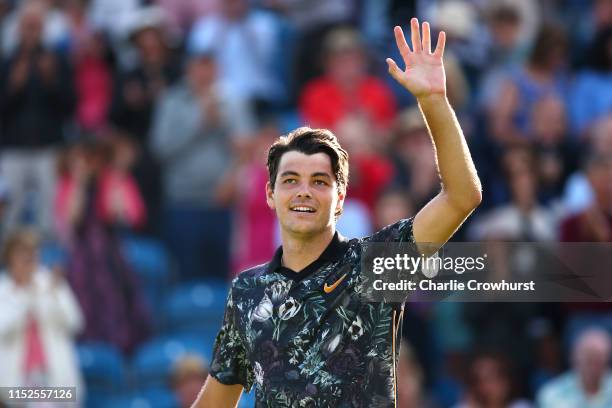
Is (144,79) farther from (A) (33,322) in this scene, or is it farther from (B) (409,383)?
(B) (409,383)

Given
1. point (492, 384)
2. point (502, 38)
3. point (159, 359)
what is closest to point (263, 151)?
point (159, 359)

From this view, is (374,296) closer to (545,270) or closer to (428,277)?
(428,277)

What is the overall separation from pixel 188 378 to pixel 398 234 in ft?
18.1

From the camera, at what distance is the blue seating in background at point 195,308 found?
11.0m

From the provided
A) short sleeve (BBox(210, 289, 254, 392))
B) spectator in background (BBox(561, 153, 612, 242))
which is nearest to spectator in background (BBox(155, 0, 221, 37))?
spectator in background (BBox(561, 153, 612, 242))

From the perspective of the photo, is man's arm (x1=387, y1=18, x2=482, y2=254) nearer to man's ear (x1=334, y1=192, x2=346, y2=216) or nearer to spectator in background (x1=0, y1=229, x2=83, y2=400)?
man's ear (x1=334, y1=192, x2=346, y2=216)

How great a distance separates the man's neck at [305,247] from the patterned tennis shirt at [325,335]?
0.08ft

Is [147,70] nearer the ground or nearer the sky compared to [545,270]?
nearer the sky

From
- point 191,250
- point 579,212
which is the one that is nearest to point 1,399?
point 191,250

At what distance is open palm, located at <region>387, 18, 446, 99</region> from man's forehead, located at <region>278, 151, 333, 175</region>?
402mm

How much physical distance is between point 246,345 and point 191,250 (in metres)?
6.52

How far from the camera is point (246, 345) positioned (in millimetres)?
4836

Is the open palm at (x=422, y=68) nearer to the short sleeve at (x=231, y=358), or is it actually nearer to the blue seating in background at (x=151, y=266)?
the short sleeve at (x=231, y=358)

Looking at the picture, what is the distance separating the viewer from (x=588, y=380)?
31.6ft
